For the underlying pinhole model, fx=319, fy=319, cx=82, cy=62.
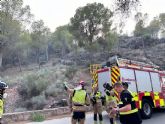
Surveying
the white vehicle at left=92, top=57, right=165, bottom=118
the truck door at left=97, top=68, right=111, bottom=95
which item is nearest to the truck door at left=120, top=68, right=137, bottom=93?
the white vehicle at left=92, top=57, right=165, bottom=118

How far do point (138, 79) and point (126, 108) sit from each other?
835cm

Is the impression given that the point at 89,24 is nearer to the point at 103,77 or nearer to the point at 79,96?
the point at 103,77

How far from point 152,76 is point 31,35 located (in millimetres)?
37107

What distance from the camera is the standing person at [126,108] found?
6590 mm

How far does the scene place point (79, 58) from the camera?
49.3 metres

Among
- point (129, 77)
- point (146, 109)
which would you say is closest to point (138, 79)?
point (129, 77)

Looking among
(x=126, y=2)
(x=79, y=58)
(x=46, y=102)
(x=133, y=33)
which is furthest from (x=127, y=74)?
(x=133, y=33)

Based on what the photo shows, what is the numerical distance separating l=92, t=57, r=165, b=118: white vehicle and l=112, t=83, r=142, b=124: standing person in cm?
694

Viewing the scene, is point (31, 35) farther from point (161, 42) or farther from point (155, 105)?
point (155, 105)

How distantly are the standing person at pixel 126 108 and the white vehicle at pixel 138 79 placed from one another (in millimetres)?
6942

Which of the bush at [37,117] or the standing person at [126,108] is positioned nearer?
the standing person at [126,108]

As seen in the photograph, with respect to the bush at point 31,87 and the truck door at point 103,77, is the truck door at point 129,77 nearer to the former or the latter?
the truck door at point 103,77

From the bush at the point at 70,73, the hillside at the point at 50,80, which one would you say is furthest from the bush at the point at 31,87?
the bush at the point at 70,73

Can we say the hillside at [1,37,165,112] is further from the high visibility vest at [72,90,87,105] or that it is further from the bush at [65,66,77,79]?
the high visibility vest at [72,90,87,105]
